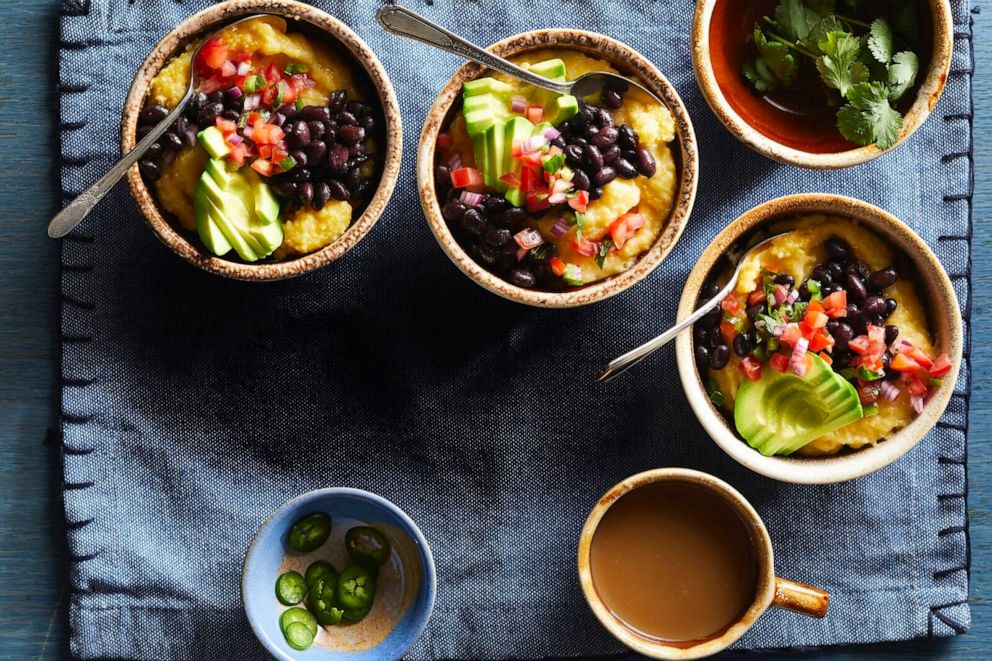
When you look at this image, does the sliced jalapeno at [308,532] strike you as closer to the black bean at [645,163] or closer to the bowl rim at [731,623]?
the bowl rim at [731,623]

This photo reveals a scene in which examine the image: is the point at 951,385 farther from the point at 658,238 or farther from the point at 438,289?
the point at 438,289

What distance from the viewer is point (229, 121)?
2.65 metres

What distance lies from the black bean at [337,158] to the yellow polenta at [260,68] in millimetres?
92

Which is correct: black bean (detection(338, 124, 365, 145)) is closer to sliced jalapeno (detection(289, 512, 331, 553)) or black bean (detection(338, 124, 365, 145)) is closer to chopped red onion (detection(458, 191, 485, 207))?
chopped red onion (detection(458, 191, 485, 207))

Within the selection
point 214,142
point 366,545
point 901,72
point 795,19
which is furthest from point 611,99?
point 366,545

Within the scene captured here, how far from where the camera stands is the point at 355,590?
293 centimetres

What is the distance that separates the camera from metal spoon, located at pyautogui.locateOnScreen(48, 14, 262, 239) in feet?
8.61

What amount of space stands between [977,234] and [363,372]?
2.05 m

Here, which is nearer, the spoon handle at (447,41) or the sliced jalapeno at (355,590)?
the spoon handle at (447,41)

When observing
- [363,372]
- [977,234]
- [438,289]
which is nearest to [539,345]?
→ [438,289]

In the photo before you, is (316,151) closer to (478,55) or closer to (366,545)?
(478,55)

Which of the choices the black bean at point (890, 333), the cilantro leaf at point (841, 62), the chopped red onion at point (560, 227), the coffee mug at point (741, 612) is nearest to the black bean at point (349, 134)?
the chopped red onion at point (560, 227)

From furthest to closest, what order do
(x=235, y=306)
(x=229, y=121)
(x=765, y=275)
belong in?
1. (x=235, y=306)
2. (x=765, y=275)
3. (x=229, y=121)

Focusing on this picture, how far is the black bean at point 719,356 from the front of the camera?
282 centimetres
